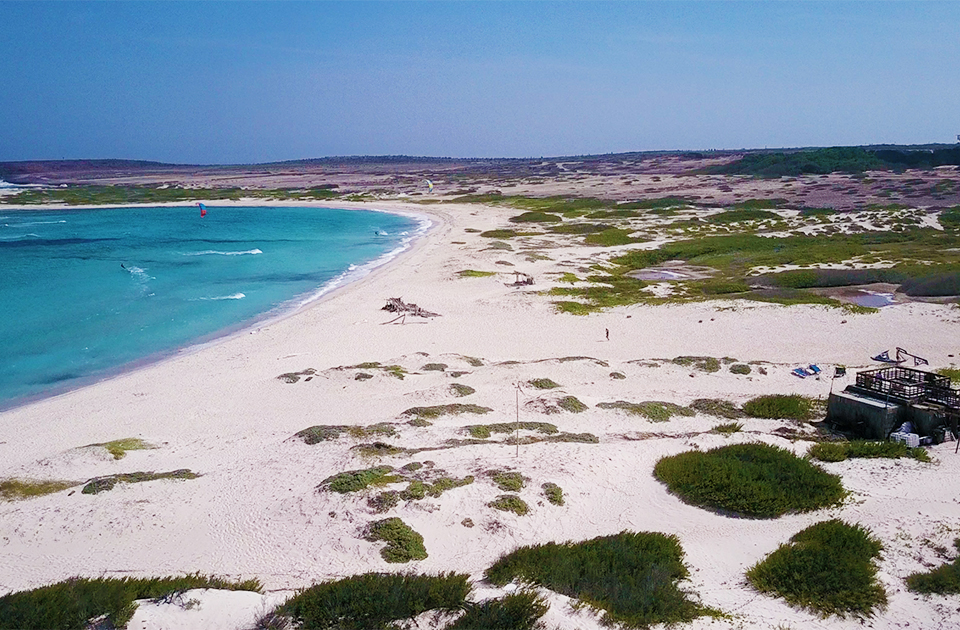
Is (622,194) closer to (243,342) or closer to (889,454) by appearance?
(243,342)

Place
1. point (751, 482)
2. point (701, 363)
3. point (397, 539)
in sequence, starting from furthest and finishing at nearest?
point (701, 363), point (751, 482), point (397, 539)

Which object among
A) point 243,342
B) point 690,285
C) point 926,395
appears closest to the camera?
point 926,395

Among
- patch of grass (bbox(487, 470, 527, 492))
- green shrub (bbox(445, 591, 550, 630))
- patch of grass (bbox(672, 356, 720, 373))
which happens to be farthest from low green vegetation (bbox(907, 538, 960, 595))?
patch of grass (bbox(672, 356, 720, 373))

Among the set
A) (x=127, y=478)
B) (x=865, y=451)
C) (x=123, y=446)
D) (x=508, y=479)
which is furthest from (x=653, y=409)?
(x=123, y=446)

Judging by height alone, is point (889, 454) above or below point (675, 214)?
below

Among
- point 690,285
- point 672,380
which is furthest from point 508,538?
point 690,285

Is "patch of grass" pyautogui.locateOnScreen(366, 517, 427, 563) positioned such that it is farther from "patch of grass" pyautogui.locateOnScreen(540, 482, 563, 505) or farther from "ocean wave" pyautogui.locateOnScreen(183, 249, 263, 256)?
"ocean wave" pyautogui.locateOnScreen(183, 249, 263, 256)

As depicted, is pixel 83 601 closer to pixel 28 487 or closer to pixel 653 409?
pixel 28 487
